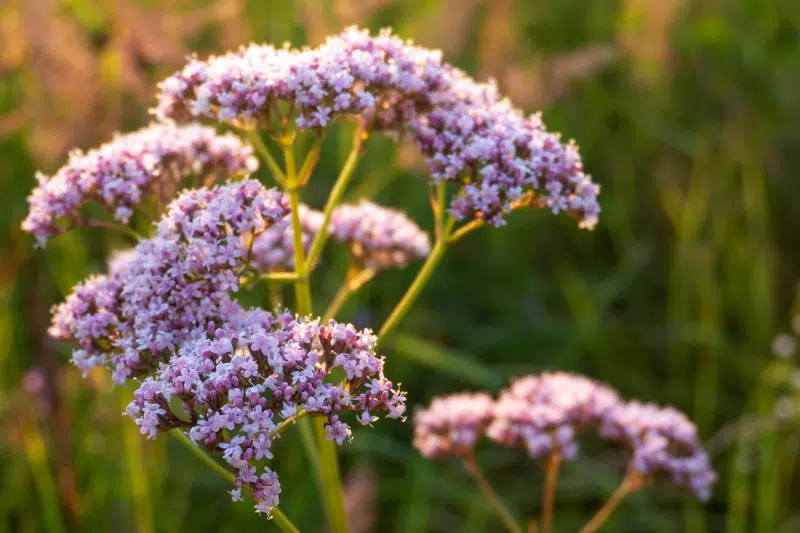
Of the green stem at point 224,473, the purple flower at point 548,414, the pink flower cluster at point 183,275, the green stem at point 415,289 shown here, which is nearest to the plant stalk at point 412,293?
the green stem at point 415,289

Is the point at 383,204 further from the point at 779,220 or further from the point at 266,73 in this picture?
the point at 266,73

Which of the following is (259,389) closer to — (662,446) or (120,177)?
(120,177)

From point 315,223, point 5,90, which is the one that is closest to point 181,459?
point 315,223

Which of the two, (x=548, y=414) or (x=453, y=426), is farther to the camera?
(x=453, y=426)

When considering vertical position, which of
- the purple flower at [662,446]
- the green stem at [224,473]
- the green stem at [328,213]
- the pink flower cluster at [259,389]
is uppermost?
the green stem at [328,213]

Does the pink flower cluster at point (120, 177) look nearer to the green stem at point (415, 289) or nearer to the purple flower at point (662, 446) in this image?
the green stem at point (415, 289)

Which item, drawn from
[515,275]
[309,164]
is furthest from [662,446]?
[515,275]
